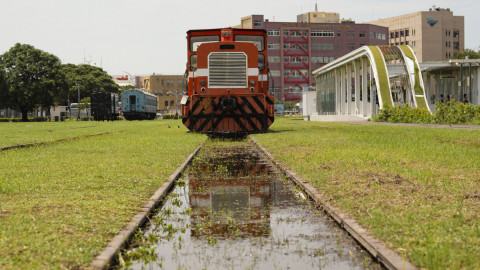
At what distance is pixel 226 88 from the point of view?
21781 mm

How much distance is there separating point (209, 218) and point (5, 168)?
6313mm

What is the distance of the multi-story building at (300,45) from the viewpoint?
134 metres

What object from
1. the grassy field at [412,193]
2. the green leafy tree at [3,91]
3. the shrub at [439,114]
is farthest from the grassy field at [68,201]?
the green leafy tree at [3,91]

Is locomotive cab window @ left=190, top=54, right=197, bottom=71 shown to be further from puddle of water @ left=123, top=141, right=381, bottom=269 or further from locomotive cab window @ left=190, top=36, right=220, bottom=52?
puddle of water @ left=123, top=141, right=381, bottom=269

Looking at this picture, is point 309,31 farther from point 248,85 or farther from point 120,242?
point 120,242

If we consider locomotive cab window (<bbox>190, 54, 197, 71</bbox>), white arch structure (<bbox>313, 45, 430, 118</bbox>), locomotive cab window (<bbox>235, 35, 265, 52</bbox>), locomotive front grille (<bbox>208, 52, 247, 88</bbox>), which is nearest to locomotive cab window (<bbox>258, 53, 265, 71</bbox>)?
locomotive cab window (<bbox>235, 35, 265, 52</bbox>)

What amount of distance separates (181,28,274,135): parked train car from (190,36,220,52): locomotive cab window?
0.90 feet

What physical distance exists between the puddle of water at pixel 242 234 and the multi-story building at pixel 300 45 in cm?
12445

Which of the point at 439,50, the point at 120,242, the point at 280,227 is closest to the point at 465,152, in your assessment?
the point at 280,227

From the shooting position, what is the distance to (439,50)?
147500 mm

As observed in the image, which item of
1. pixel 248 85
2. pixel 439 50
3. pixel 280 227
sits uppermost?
pixel 439 50

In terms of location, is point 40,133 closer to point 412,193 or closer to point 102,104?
point 412,193

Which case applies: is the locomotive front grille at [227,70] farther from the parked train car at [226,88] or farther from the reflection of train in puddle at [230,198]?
the reflection of train in puddle at [230,198]

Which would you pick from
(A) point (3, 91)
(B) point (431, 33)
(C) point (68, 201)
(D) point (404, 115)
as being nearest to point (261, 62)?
(C) point (68, 201)
